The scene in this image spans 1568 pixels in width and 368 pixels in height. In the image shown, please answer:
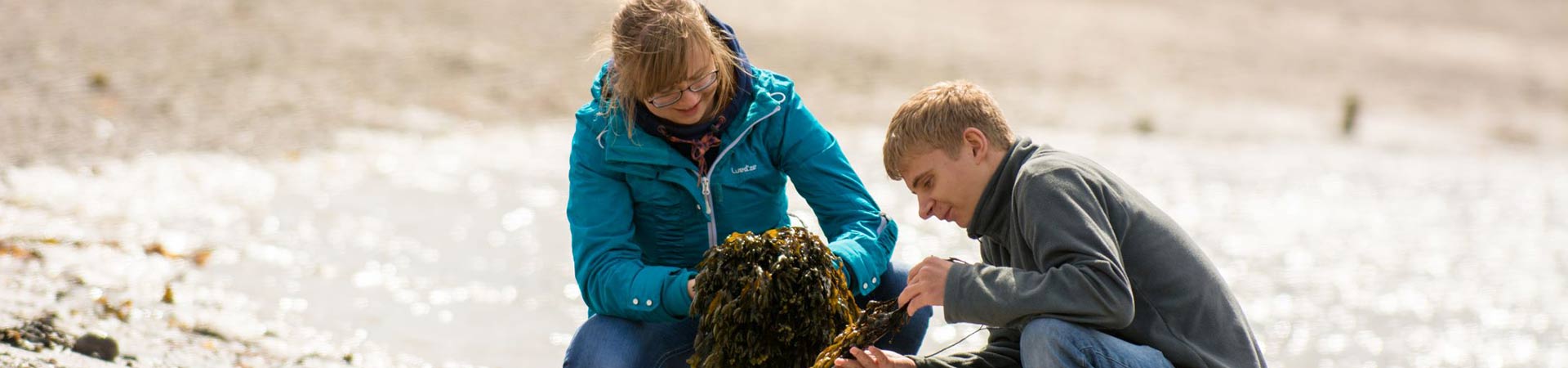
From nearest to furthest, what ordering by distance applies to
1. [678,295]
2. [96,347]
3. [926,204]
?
[926,204] < [678,295] < [96,347]

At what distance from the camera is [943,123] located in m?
2.85

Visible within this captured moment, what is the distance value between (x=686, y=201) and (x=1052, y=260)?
3.25 feet

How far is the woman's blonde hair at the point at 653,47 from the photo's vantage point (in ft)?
10.0

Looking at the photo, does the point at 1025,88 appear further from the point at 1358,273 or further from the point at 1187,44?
the point at 1358,273

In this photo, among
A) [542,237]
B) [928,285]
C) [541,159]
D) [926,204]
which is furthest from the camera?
[541,159]

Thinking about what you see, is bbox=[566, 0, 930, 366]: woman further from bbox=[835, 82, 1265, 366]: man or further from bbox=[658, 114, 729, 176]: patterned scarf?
bbox=[835, 82, 1265, 366]: man

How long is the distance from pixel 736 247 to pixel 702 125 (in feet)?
1.25

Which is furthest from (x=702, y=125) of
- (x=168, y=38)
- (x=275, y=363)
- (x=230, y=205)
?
(x=168, y=38)

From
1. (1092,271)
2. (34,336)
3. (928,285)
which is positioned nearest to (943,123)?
(928,285)

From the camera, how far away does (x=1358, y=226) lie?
25.1ft

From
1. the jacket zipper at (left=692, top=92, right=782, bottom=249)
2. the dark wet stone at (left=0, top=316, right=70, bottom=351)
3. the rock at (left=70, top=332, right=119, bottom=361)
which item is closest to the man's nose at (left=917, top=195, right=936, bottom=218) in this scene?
the jacket zipper at (left=692, top=92, right=782, bottom=249)

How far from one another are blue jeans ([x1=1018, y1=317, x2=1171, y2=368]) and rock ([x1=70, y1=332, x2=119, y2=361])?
239 centimetres

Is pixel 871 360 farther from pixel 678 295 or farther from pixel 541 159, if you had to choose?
pixel 541 159

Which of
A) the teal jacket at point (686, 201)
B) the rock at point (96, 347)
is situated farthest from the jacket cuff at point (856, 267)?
the rock at point (96, 347)
